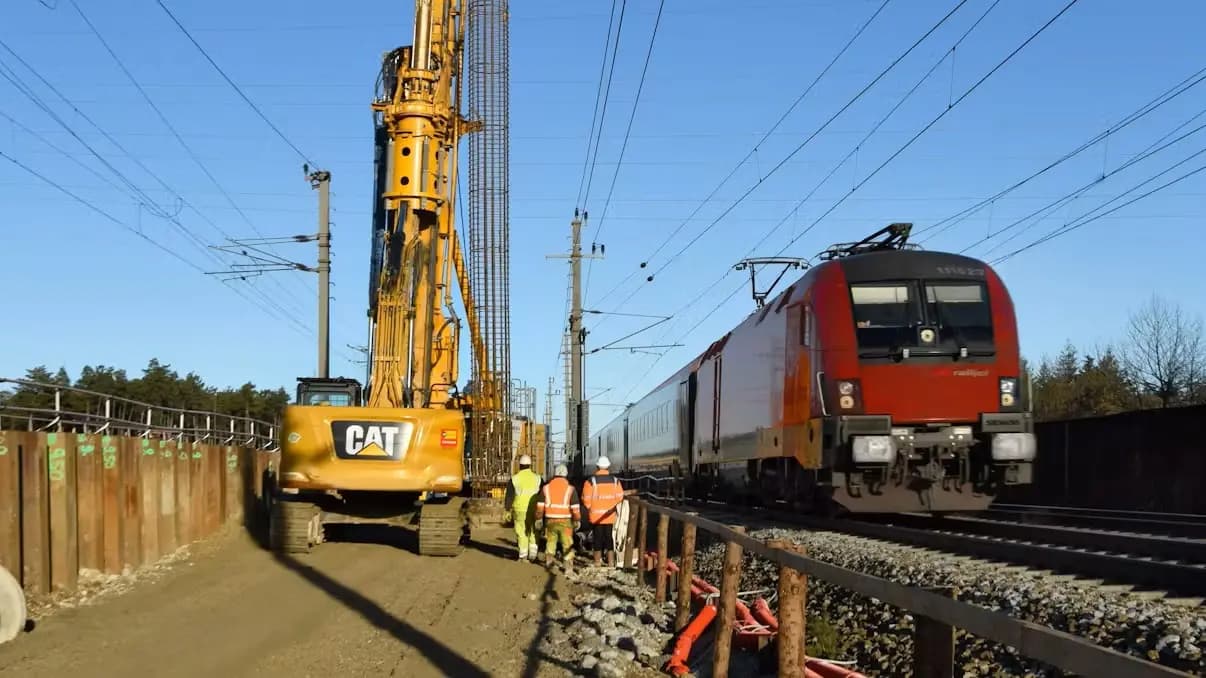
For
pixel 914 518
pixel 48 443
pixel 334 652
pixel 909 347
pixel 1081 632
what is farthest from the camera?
pixel 914 518

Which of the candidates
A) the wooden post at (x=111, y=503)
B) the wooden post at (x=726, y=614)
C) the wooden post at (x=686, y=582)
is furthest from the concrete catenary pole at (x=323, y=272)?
the wooden post at (x=726, y=614)

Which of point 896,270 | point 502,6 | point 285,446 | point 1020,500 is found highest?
point 502,6

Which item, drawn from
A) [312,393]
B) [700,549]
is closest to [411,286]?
[312,393]

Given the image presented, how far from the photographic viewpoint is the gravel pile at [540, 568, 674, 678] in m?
8.91

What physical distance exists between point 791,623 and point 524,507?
10.9 metres

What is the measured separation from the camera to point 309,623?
10859 mm

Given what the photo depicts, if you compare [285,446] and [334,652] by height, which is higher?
[285,446]

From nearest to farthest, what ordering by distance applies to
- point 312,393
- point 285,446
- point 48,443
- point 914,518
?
point 48,443 → point 285,446 → point 914,518 → point 312,393

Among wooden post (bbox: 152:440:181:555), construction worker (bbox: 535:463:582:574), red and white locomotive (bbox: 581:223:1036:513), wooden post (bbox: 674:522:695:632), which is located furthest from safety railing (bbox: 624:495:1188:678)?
wooden post (bbox: 152:440:181:555)

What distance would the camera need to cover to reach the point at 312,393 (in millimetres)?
19875

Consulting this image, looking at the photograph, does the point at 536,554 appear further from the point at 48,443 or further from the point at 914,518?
the point at 48,443

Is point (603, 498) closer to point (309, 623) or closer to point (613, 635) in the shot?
point (309, 623)

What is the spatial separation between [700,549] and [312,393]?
24.5 ft

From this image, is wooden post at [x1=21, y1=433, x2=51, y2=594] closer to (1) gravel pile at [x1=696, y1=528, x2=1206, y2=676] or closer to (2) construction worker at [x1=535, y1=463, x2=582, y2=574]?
(2) construction worker at [x1=535, y1=463, x2=582, y2=574]
